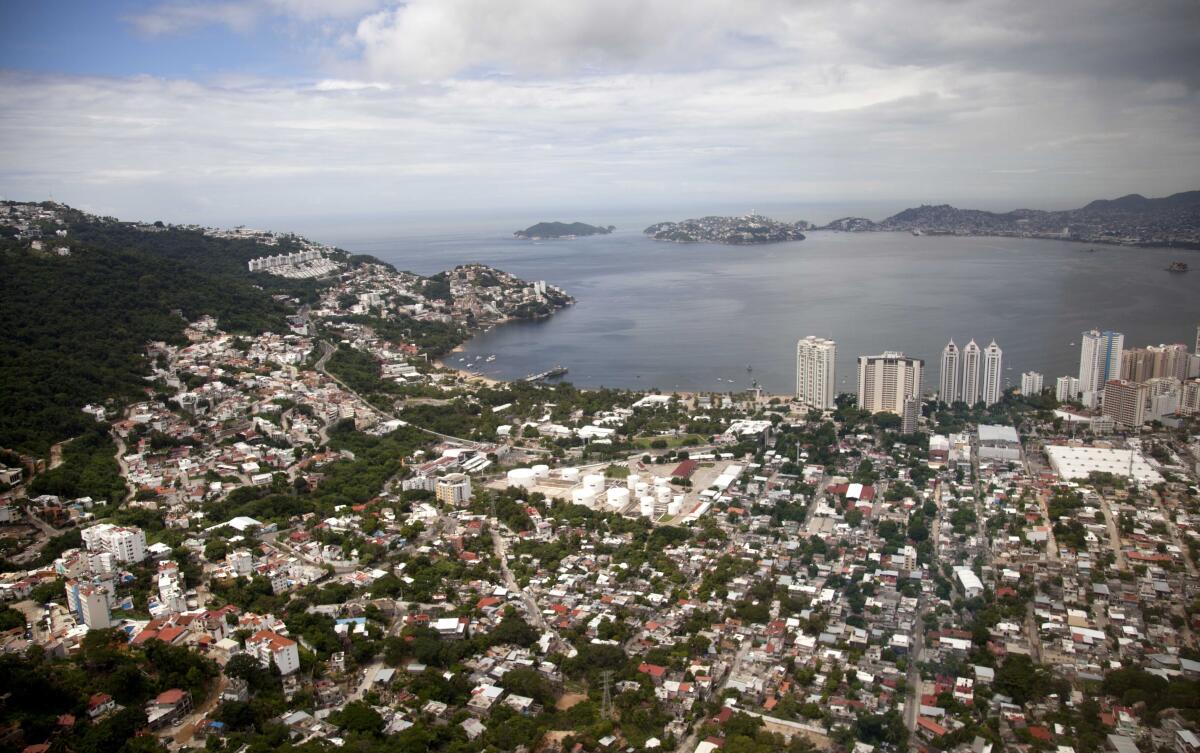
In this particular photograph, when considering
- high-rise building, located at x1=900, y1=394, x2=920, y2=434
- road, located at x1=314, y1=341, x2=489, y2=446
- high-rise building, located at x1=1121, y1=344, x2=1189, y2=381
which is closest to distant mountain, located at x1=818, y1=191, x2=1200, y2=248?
high-rise building, located at x1=1121, y1=344, x2=1189, y2=381

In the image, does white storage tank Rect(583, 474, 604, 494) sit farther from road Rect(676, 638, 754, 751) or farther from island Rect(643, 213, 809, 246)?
island Rect(643, 213, 809, 246)

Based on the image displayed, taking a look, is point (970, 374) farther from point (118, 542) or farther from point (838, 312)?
point (118, 542)

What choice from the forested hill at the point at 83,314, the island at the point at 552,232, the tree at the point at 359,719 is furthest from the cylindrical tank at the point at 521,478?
the island at the point at 552,232

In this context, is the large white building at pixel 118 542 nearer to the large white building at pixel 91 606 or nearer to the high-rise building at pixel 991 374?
the large white building at pixel 91 606

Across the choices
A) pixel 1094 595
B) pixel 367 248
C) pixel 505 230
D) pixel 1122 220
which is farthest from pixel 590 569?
pixel 505 230

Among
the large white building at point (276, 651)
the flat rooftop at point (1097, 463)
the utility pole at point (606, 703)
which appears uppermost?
the flat rooftop at point (1097, 463)
